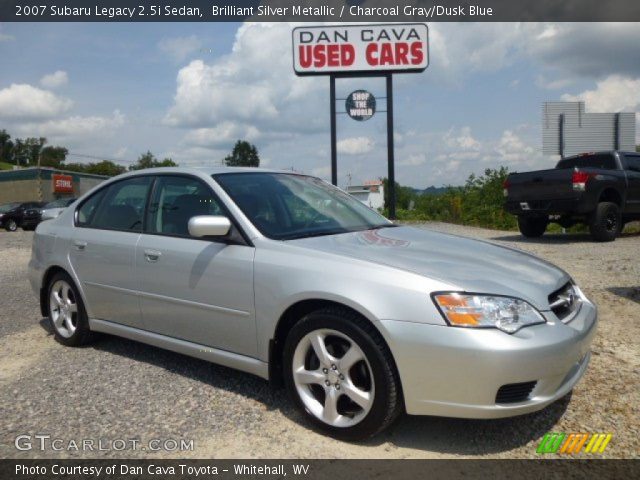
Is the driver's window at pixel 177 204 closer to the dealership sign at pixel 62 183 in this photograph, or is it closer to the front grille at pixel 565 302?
the front grille at pixel 565 302

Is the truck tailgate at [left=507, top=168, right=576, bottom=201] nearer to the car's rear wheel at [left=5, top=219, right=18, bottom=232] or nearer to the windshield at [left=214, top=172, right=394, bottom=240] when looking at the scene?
the windshield at [left=214, top=172, right=394, bottom=240]

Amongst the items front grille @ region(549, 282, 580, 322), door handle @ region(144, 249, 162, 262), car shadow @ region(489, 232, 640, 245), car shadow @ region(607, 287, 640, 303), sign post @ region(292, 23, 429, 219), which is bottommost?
car shadow @ region(489, 232, 640, 245)

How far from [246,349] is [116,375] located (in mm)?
1274

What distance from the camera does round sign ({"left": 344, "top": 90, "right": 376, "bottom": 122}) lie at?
781 inches


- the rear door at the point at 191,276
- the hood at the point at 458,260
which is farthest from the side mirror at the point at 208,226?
the hood at the point at 458,260

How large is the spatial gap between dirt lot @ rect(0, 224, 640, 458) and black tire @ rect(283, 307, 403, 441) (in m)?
0.11

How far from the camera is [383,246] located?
3484mm

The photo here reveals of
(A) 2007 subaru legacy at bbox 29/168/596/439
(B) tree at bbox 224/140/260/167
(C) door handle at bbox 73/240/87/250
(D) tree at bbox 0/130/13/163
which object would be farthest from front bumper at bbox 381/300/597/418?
(D) tree at bbox 0/130/13/163

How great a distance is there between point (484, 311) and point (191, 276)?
192cm

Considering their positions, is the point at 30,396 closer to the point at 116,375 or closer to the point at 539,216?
the point at 116,375

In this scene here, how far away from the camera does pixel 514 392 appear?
113 inches

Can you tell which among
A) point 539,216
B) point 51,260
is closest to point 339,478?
point 51,260

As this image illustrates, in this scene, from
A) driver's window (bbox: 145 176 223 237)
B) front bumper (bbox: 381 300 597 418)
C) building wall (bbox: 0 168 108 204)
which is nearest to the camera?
front bumper (bbox: 381 300 597 418)
